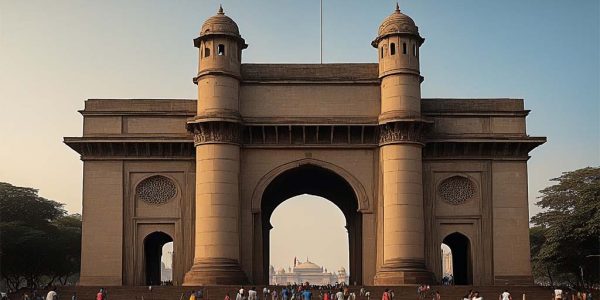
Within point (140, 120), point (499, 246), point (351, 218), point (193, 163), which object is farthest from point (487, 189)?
point (140, 120)

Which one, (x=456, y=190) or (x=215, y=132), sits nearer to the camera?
(x=215, y=132)

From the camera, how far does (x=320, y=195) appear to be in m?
58.8

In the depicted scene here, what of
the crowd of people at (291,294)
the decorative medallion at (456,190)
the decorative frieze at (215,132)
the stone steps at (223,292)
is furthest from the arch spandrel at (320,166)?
the stone steps at (223,292)

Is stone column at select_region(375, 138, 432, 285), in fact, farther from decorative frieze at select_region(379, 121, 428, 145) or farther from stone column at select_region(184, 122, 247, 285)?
stone column at select_region(184, 122, 247, 285)

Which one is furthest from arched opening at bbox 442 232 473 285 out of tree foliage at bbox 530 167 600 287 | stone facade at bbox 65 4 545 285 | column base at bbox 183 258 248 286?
column base at bbox 183 258 248 286

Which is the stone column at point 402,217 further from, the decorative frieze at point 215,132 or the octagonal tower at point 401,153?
the decorative frieze at point 215,132

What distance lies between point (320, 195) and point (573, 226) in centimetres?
1585

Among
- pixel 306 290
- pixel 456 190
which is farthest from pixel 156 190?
pixel 456 190

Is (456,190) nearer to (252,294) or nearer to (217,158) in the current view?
(217,158)

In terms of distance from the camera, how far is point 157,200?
48281 millimetres

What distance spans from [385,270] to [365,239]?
8.26 ft

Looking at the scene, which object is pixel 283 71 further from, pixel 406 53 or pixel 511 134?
pixel 511 134

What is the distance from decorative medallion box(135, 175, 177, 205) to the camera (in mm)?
48312

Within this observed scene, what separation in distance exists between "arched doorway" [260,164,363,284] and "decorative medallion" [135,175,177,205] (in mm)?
5711
